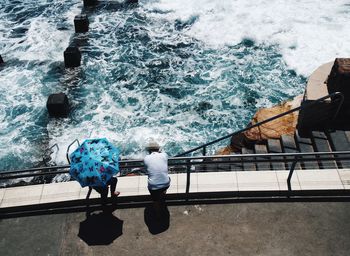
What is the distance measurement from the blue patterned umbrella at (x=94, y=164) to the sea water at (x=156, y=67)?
6.81 m

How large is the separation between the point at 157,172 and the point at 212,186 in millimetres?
1358

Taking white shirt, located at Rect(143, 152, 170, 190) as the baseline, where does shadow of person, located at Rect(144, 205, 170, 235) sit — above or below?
below

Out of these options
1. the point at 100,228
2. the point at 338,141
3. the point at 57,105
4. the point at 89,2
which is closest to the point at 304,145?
the point at 338,141

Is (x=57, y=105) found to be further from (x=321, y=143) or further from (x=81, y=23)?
(x=321, y=143)

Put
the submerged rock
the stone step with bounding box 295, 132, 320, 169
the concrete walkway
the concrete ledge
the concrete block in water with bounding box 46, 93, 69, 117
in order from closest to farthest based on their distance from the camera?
1. the concrete walkway
2. the concrete ledge
3. the stone step with bounding box 295, 132, 320, 169
4. the submerged rock
5. the concrete block in water with bounding box 46, 93, 69, 117

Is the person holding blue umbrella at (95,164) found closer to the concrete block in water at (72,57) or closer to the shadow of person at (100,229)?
the shadow of person at (100,229)

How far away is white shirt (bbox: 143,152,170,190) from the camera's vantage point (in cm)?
702

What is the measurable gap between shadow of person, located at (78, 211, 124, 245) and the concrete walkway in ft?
0.06

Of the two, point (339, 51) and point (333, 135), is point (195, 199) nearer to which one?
point (333, 135)

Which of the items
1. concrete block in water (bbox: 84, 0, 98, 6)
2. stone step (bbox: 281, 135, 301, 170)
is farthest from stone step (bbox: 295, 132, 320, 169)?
concrete block in water (bbox: 84, 0, 98, 6)

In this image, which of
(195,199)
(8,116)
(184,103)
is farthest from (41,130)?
(195,199)

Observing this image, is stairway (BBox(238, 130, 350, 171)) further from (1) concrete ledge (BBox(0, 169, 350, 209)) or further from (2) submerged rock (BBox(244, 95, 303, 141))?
(1) concrete ledge (BBox(0, 169, 350, 209))

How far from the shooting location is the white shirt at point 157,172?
702cm

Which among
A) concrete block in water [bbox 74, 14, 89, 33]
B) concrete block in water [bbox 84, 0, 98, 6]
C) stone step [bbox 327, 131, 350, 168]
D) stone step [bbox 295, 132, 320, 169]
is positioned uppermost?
stone step [bbox 327, 131, 350, 168]
